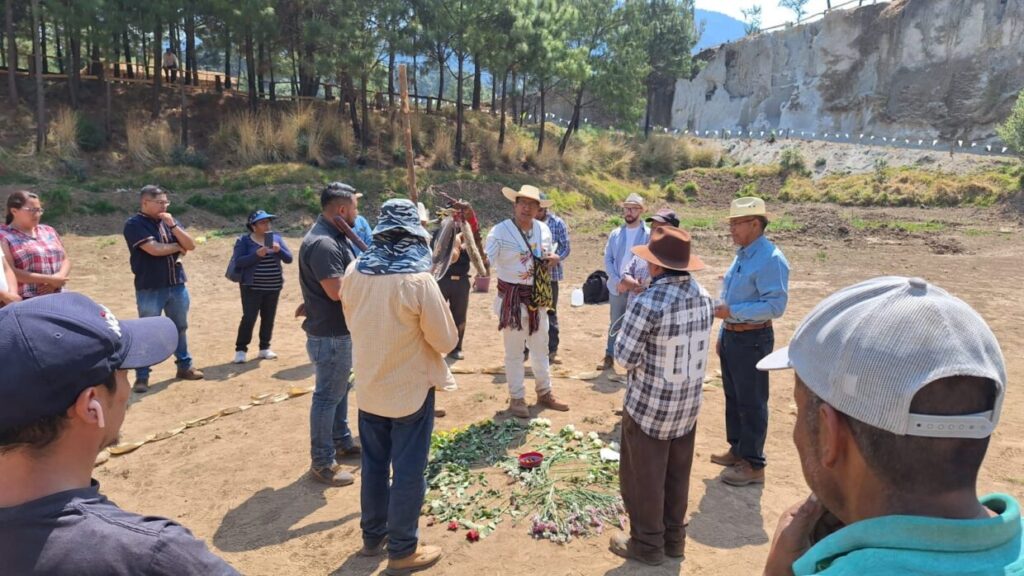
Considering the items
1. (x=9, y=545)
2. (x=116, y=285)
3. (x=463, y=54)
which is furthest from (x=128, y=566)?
(x=463, y=54)

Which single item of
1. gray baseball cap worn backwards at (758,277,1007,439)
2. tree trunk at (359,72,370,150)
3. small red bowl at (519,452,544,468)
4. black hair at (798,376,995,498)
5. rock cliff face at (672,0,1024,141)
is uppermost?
rock cliff face at (672,0,1024,141)

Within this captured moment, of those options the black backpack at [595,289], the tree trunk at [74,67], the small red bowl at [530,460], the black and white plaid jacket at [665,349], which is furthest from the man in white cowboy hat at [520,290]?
the tree trunk at [74,67]

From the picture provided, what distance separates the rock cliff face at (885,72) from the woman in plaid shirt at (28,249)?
41.8m

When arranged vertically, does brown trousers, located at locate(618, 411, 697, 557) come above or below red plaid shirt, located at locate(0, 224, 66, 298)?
below

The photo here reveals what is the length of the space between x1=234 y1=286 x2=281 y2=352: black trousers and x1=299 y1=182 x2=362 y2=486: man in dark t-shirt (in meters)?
3.35

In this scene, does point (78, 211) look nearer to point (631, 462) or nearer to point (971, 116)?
point (631, 462)

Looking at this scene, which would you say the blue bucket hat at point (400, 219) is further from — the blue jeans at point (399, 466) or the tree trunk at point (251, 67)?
the tree trunk at point (251, 67)

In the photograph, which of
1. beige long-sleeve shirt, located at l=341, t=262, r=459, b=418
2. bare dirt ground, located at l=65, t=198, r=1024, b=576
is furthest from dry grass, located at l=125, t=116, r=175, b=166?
beige long-sleeve shirt, located at l=341, t=262, r=459, b=418

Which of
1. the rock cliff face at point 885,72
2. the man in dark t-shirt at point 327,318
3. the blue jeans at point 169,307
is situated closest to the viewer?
the man in dark t-shirt at point 327,318

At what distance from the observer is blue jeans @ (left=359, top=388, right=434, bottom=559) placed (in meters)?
3.64

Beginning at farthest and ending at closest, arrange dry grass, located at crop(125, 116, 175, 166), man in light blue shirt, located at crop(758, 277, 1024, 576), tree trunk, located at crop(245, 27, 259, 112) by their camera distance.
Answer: tree trunk, located at crop(245, 27, 259, 112) → dry grass, located at crop(125, 116, 175, 166) → man in light blue shirt, located at crop(758, 277, 1024, 576)

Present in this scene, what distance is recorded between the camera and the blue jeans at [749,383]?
181 inches

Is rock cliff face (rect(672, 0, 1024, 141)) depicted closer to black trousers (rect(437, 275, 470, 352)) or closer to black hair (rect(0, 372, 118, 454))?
black trousers (rect(437, 275, 470, 352))

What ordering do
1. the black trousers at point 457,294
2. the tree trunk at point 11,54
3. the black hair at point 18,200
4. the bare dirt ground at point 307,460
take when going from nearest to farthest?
the bare dirt ground at point 307,460 → the black hair at point 18,200 → the black trousers at point 457,294 → the tree trunk at point 11,54
